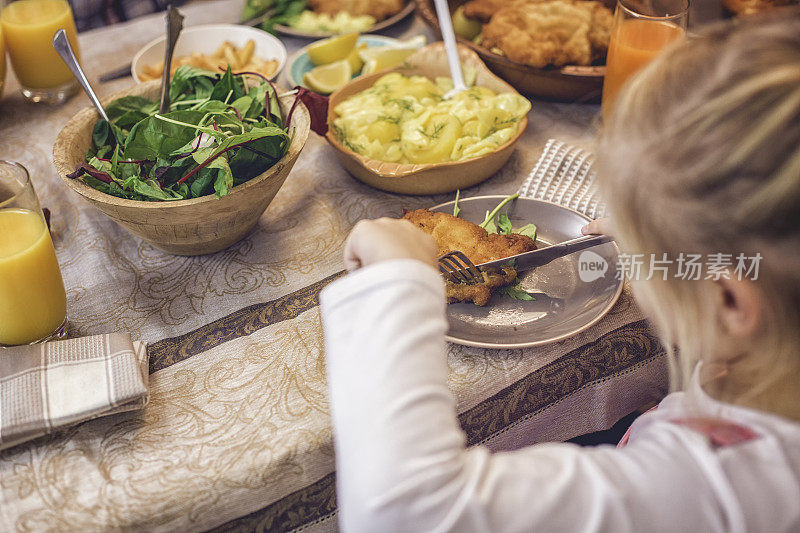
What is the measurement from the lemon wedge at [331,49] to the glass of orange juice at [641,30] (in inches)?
26.0

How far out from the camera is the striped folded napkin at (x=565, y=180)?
4.00 ft

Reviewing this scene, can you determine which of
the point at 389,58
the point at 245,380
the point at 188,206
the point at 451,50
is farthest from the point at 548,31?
the point at 245,380

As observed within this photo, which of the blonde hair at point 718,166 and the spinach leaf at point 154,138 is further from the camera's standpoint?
the spinach leaf at point 154,138

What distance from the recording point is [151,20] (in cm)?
190

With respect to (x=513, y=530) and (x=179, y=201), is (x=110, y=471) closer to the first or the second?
(x=179, y=201)

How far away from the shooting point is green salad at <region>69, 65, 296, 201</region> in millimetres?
976

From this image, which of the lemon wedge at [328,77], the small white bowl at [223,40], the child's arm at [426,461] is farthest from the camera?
the small white bowl at [223,40]

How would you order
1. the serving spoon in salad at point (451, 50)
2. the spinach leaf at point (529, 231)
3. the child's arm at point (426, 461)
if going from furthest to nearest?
the serving spoon in salad at point (451, 50)
the spinach leaf at point (529, 231)
the child's arm at point (426, 461)

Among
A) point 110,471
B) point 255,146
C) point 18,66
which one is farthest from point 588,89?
point 18,66

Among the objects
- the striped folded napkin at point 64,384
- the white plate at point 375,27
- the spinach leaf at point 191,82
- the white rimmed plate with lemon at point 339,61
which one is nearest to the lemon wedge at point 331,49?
the white rimmed plate with lemon at point 339,61

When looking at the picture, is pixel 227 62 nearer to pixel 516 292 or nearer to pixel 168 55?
pixel 168 55

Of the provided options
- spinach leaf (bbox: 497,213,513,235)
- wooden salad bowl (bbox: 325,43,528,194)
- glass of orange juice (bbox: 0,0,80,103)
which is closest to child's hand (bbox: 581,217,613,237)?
spinach leaf (bbox: 497,213,513,235)

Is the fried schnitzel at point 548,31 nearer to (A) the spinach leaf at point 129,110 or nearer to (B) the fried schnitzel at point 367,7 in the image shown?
(B) the fried schnitzel at point 367,7

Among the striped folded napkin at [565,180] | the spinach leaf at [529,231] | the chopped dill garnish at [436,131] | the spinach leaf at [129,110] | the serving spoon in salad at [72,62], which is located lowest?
the striped folded napkin at [565,180]
